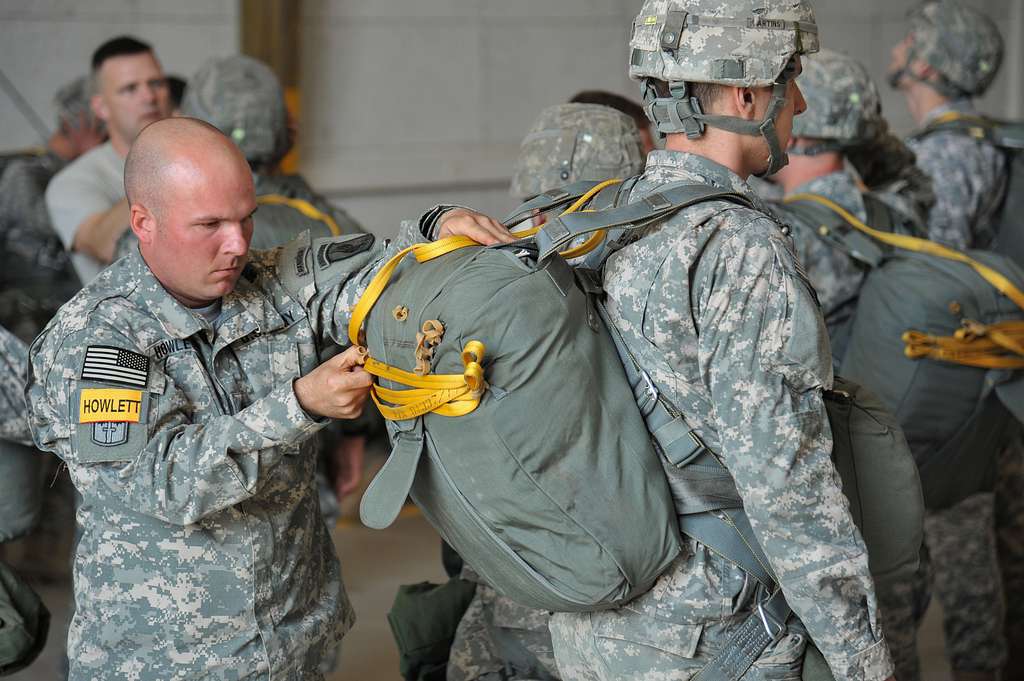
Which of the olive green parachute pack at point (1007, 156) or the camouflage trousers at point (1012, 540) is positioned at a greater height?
the olive green parachute pack at point (1007, 156)

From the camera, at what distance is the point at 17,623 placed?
6.91ft

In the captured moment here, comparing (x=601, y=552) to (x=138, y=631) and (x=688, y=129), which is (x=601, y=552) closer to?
(x=688, y=129)

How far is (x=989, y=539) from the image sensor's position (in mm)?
3027

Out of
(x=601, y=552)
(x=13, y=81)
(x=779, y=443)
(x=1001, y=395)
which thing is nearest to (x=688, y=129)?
(x=779, y=443)

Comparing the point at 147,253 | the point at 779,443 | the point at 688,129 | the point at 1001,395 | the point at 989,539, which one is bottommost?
the point at 989,539

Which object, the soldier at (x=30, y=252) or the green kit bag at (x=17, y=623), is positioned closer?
the green kit bag at (x=17, y=623)

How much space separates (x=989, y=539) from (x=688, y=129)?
1863 millimetres

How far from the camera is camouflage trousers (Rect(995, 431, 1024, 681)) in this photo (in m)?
3.04

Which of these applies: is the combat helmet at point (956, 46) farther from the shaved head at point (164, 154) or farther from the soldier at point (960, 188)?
the shaved head at point (164, 154)

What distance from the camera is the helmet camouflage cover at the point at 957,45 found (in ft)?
12.1

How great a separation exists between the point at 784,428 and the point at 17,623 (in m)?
1.44

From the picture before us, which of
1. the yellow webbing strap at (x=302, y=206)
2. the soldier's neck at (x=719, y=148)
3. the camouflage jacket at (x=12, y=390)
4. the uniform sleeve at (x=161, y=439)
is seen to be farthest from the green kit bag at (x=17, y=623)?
the soldier's neck at (x=719, y=148)

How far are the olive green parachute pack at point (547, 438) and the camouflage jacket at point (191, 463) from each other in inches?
8.5

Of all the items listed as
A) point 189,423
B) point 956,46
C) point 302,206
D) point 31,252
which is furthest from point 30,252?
point 956,46
